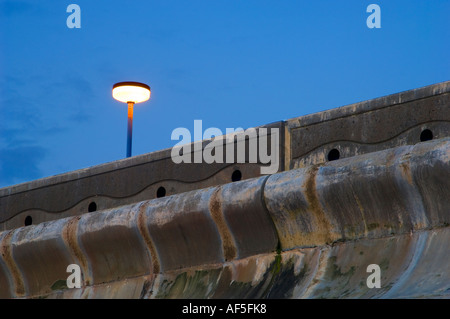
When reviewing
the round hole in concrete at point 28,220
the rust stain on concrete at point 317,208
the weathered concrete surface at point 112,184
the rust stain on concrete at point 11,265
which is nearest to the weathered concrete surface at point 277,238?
the rust stain on concrete at point 317,208

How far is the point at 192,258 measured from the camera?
10789 mm

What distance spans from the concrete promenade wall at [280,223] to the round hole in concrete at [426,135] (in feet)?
0.07

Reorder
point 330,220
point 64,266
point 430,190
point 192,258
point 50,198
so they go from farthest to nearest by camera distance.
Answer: point 50,198 → point 64,266 → point 192,258 → point 330,220 → point 430,190

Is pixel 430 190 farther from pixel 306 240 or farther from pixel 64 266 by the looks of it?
pixel 64 266

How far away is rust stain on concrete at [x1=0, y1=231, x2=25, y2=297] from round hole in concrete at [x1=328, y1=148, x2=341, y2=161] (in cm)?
436

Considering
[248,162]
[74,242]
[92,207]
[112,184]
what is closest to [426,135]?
[248,162]

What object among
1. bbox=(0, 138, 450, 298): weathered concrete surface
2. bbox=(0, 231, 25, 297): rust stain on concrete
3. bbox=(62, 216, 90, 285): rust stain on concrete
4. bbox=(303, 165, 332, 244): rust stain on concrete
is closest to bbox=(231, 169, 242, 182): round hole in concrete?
bbox=(0, 138, 450, 298): weathered concrete surface

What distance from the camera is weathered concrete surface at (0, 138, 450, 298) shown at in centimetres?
895

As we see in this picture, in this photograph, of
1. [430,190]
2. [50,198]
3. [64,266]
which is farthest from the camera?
[50,198]

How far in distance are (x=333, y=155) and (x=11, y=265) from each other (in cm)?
450
